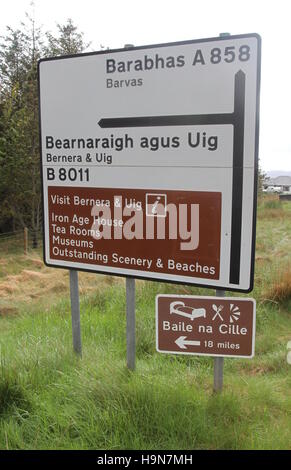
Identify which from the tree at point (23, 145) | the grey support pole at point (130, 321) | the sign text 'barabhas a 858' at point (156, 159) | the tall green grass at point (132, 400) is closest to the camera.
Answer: the tall green grass at point (132, 400)

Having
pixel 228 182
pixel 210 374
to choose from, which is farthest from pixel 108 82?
pixel 210 374

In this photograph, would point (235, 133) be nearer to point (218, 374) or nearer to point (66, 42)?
point (218, 374)

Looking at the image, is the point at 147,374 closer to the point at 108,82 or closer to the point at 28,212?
the point at 108,82

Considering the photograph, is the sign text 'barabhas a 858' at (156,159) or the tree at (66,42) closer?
the sign text 'barabhas a 858' at (156,159)

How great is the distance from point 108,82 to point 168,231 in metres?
1.08

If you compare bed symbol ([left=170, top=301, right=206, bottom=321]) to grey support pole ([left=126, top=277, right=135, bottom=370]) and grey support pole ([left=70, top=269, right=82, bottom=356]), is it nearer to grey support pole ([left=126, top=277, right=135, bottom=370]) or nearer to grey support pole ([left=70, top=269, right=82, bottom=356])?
grey support pole ([left=126, top=277, right=135, bottom=370])

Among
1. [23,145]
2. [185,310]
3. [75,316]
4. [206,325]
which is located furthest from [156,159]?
[23,145]

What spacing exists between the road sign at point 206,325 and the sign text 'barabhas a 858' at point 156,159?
0.41 ft

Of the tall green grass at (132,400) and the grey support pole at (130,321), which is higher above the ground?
the grey support pole at (130,321)

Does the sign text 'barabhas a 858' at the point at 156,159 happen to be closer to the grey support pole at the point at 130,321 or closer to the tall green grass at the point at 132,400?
the grey support pole at the point at 130,321

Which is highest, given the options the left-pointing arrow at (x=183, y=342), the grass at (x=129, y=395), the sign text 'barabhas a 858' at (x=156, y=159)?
the sign text 'barabhas a 858' at (x=156, y=159)

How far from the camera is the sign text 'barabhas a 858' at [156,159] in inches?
98.0

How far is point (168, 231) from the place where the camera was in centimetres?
274

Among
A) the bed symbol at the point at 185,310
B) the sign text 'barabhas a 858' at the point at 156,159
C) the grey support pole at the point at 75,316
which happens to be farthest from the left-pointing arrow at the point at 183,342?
the grey support pole at the point at 75,316
